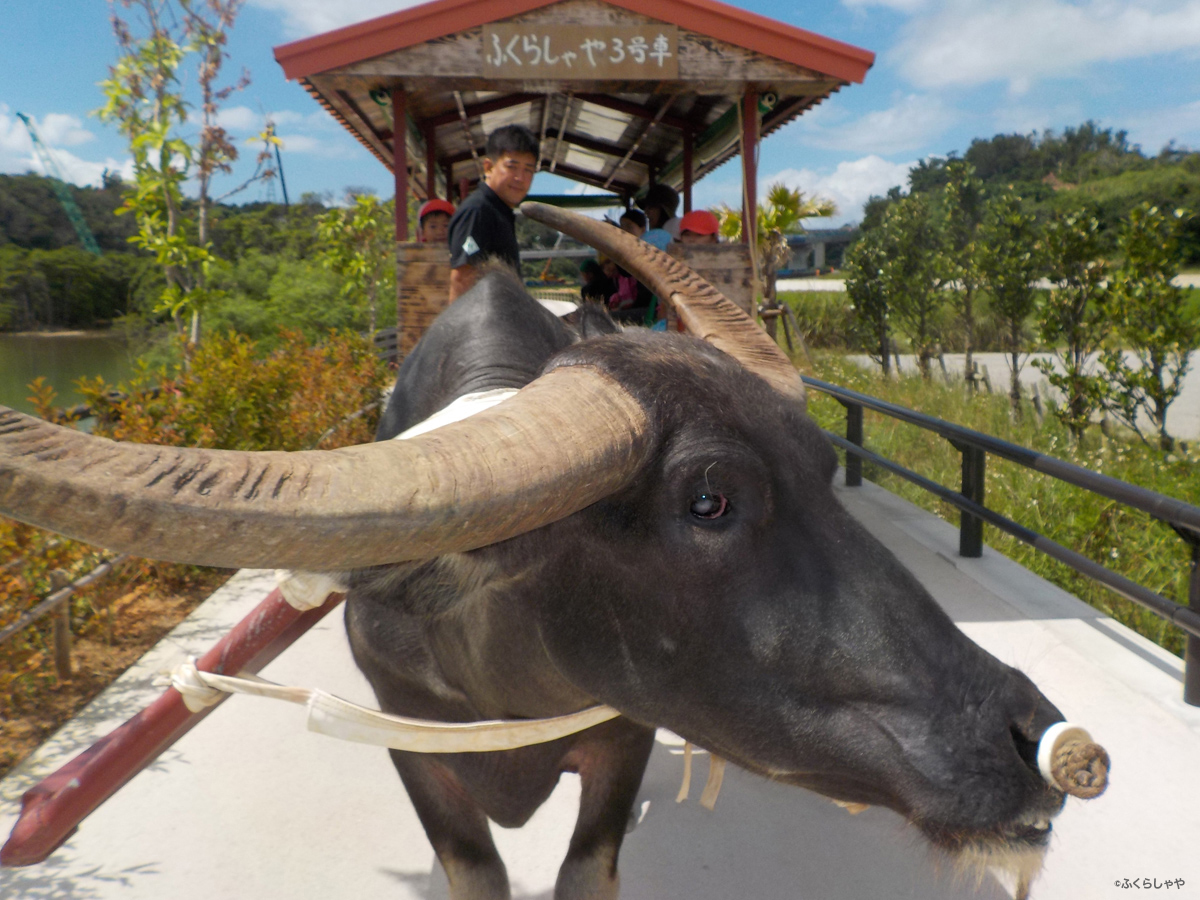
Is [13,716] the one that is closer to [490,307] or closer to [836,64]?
[490,307]

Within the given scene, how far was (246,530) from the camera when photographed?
90 cm

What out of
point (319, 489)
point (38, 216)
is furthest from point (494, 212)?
point (38, 216)

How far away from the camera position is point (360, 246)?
17375 mm

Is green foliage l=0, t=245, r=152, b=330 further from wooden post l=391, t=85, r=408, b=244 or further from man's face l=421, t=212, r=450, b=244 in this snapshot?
man's face l=421, t=212, r=450, b=244

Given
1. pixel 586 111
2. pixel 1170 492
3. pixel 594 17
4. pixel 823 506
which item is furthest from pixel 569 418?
pixel 586 111

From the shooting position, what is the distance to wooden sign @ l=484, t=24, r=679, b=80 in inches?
185

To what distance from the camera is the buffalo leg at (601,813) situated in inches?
80.5

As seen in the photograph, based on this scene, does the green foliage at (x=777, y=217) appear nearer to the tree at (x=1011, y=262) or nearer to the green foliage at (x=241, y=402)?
the tree at (x=1011, y=262)

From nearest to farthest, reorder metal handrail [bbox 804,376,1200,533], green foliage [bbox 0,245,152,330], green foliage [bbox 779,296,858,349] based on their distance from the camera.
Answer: metal handrail [bbox 804,376,1200,533], green foliage [bbox 0,245,152,330], green foliage [bbox 779,296,858,349]

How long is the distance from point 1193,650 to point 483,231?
3033 millimetres

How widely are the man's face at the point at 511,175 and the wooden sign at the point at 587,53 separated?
164 cm

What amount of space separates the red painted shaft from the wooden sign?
377cm

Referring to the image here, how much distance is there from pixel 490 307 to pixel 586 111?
5136 mm

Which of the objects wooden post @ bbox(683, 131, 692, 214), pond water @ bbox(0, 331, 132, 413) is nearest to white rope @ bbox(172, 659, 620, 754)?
wooden post @ bbox(683, 131, 692, 214)
